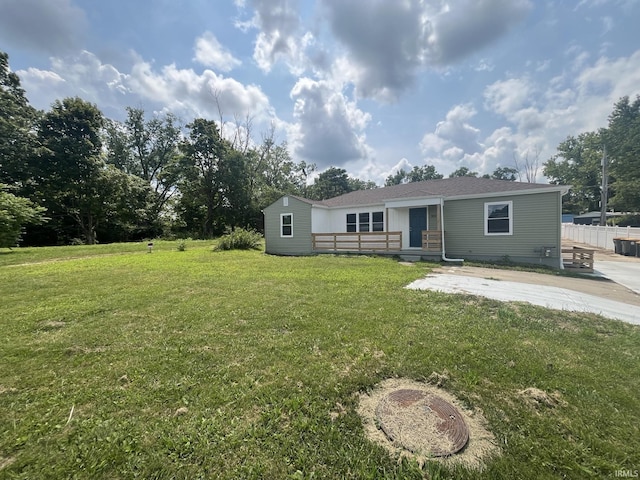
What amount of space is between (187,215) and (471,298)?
3035 cm

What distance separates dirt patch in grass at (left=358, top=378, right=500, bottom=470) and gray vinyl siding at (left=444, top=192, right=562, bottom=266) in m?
10.1

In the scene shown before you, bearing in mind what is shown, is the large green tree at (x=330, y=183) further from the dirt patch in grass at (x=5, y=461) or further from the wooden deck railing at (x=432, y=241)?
the dirt patch in grass at (x=5, y=461)

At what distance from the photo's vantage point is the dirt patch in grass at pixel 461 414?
1.69 metres

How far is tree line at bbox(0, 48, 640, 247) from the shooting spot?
62.1 ft

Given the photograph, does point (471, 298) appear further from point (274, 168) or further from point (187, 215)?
point (274, 168)

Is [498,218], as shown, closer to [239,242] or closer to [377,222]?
[377,222]

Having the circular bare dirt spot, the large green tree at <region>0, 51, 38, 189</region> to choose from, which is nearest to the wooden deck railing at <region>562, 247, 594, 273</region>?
the circular bare dirt spot

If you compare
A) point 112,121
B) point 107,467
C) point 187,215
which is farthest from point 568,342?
point 112,121

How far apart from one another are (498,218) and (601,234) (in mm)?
12986

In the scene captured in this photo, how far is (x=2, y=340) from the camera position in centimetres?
333

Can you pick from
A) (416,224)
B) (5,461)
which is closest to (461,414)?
(5,461)

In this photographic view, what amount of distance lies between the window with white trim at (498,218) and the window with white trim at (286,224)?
9.37m

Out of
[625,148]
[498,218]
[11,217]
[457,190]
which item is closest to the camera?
[498,218]

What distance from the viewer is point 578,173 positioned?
37.2 meters
